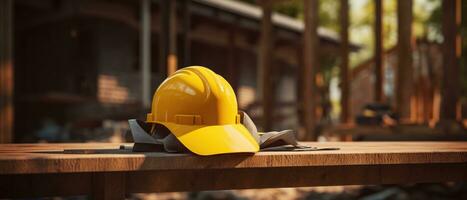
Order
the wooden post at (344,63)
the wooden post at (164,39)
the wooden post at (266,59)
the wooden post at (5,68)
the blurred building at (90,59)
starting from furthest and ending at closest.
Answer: the blurred building at (90,59) → the wooden post at (344,63) → the wooden post at (266,59) → the wooden post at (164,39) → the wooden post at (5,68)

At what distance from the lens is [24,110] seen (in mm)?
19188

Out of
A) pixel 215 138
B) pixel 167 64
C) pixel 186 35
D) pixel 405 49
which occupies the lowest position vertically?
pixel 215 138

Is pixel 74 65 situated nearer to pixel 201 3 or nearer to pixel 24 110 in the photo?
pixel 24 110

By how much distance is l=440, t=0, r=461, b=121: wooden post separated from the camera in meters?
8.27

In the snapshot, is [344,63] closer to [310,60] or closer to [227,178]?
[310,60]

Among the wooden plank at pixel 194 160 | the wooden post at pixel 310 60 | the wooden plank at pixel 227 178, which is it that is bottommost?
the wooden plank at pixel 227 178

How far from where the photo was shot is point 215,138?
2.76m

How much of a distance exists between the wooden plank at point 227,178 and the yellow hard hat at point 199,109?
0.15 metres

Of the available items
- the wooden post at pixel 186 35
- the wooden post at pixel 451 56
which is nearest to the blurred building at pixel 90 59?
the wooden post at pixel 186 35

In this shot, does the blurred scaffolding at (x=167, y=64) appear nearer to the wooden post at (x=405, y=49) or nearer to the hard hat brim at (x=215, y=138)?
the wooden post at (x=405, y=49)

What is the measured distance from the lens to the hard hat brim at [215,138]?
2.65 metres

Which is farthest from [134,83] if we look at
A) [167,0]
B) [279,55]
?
[167,0]

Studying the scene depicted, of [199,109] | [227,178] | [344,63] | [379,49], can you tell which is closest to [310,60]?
[344,63]

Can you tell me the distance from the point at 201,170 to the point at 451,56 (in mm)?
6301
